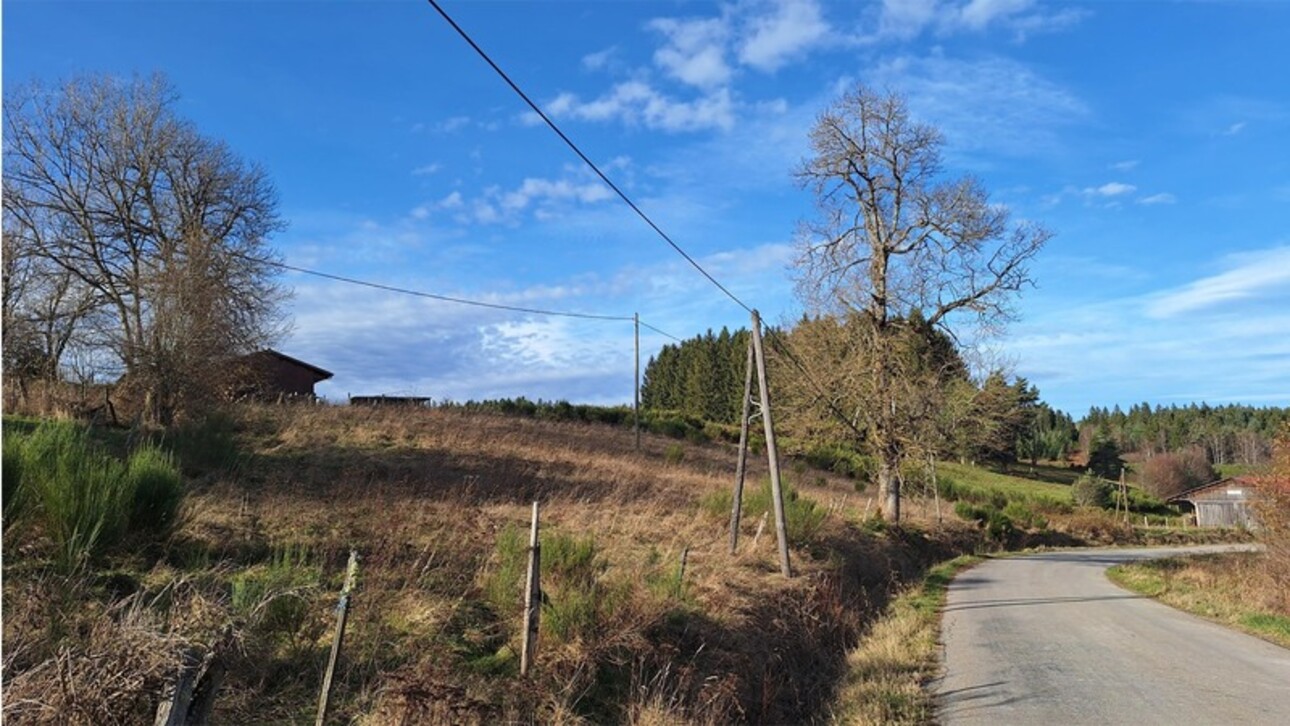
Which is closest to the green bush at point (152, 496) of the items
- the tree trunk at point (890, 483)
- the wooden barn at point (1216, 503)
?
the tree trunk at point (890, 483)

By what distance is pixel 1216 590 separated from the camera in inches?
740

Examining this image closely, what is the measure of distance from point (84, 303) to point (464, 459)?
19566mm

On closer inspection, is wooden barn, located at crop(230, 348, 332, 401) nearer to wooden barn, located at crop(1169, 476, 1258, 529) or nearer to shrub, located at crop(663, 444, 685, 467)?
shrub, located at crop(663, 444, 685, 467)

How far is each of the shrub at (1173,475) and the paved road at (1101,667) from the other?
257ft

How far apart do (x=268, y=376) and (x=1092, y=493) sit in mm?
62596

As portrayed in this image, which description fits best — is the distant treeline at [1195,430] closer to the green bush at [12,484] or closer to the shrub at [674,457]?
the shrub at [674,457]

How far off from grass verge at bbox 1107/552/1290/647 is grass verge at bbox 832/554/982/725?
5365 mm

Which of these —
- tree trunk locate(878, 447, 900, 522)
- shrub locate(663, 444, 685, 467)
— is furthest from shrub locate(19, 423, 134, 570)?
shrub locate(663, 444, 685, 467)

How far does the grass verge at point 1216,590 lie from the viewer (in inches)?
559

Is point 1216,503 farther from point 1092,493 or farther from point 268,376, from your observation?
point 268,376

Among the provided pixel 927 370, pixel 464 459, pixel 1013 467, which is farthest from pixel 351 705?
pixel 1013 467

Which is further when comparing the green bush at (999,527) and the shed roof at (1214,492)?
the shed roof at (1214,492)

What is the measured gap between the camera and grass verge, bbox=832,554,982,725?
7.96 meters

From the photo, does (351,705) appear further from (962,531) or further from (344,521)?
(962,531)
